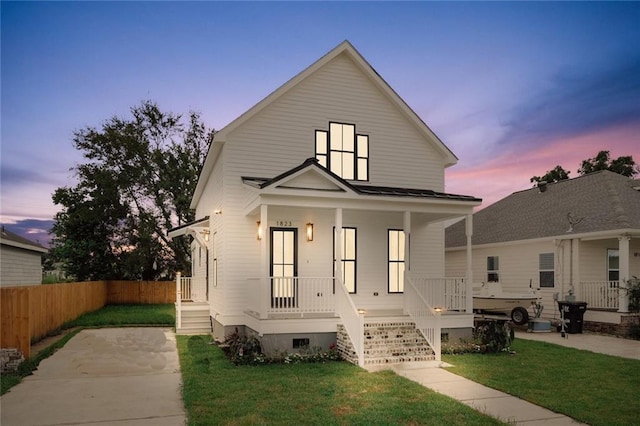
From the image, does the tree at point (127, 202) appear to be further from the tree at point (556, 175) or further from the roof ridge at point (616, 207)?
the tree at point (556, 175)

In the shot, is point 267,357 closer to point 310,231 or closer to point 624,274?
point 310,231

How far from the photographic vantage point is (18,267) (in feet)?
71.5

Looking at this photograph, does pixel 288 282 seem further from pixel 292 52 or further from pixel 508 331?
pixel 292 52

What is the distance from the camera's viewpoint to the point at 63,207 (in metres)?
32.7

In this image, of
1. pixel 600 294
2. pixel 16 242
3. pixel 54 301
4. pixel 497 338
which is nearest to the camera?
pixel 497 338

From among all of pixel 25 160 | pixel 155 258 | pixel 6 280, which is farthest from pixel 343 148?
pixel 155 258

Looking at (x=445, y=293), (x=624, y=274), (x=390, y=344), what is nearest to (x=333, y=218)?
(x=445, y=293)

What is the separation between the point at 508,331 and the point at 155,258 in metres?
26.6

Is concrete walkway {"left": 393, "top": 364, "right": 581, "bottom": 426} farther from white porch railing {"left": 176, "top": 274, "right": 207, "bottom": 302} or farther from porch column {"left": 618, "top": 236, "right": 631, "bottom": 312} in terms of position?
white porch railing {"left": 176, "top": 274, "right": 207, "bottom": 302}

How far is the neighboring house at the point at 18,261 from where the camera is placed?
19.6 m

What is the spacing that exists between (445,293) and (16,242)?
57.6 feet

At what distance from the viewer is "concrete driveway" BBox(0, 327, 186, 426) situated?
279 inches

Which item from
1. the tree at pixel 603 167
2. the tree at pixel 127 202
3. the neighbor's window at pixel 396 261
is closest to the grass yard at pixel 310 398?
the neighbor's window at pixel 396 261

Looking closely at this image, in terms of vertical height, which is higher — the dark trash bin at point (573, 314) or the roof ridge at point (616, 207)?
the roof ridge at point (616, 207)
